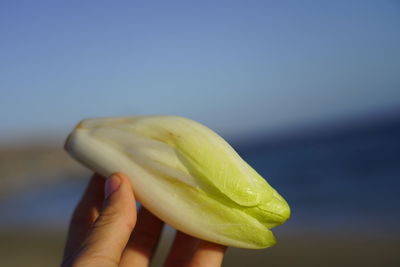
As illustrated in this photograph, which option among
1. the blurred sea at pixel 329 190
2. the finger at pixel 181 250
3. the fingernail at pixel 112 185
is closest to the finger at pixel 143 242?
the finger at pixel 181 250

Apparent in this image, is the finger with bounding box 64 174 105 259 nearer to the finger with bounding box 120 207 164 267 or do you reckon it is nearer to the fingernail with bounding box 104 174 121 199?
the finger with bounding box 120 207 164 267

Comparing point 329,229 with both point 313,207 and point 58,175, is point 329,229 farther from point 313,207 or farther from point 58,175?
point 58,175

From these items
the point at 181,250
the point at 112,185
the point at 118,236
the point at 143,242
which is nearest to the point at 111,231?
the point at 118,236

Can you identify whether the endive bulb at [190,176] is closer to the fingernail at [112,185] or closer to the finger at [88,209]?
the fingernail at [112,185]

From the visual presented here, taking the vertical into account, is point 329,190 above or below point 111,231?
above

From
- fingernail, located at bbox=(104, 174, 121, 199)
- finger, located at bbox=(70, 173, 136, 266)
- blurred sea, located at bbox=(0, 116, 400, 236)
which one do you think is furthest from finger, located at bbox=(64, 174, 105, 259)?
blurred sea, located at bbox=(0, 116, 400, 236)

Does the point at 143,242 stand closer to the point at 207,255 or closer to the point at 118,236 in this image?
the point at 207,255

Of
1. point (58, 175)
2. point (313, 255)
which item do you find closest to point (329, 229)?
point (313, 255)
